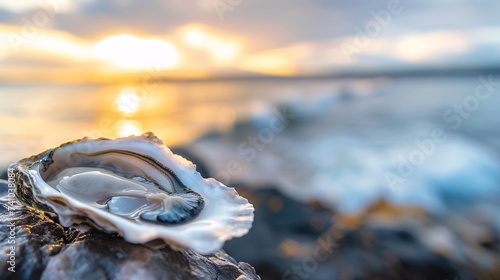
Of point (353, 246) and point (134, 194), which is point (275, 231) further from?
point (134, 194)

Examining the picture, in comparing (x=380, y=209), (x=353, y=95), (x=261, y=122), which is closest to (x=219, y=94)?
(x=353, y=95)

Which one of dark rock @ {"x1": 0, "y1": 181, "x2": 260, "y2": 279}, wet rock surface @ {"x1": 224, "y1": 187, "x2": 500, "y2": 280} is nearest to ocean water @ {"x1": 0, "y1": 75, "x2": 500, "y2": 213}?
wet rock surface @ {"x1": 224, "y1": 187, "x2": 500, "y2": 280}

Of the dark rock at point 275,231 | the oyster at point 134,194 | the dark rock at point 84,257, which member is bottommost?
the dark rock at point 275,231

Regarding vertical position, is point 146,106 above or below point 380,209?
below

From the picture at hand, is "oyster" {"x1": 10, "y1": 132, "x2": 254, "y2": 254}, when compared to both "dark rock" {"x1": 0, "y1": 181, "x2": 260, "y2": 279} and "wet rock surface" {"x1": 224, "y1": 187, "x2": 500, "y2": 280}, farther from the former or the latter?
"wet rock surface" {"x1": 224, "y1": 187, "x2": 500, "y2": 280}

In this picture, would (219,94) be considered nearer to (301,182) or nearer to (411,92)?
(411,92)

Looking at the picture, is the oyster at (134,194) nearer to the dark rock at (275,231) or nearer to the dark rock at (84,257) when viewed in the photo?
the dark rock at (84,257)

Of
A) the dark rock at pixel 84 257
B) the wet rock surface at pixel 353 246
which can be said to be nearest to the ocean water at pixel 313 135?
the wet rock surface at pixel 353 246
